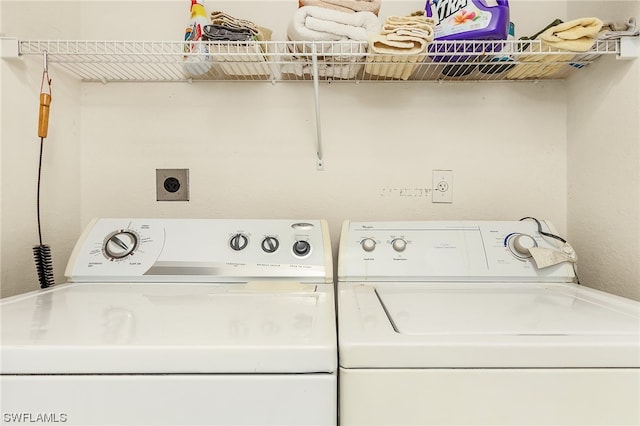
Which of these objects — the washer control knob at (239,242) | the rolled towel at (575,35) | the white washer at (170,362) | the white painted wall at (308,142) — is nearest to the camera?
the white washer at (170,362)

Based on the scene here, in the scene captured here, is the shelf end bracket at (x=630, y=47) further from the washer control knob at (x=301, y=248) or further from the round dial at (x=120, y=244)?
the round dial at (x=120, y=244)

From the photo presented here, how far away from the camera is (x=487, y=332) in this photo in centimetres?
59

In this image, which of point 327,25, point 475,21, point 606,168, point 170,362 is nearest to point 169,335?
point 170,362

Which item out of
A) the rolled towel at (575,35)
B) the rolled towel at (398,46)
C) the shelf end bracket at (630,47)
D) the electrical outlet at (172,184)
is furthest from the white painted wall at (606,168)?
→ the electrical outlet at (172,184)

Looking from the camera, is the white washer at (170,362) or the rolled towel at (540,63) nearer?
the white washer at (170,362)

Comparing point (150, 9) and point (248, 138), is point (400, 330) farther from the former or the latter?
point (150, 9)

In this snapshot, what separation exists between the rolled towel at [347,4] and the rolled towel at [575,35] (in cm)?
47

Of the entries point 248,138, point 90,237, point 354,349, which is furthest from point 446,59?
point 90,237

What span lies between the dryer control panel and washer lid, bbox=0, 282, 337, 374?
10.9 inches

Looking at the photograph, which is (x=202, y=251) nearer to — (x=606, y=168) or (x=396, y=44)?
(x=396, y=44)

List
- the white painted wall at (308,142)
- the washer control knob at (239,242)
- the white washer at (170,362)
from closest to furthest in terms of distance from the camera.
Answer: the white washer at (170,362)
the washer control knob at (239,242)
the white painted wall at (308,142)

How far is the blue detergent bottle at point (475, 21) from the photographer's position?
39.2 inches

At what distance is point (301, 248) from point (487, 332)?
0.55m

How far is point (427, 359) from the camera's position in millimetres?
545
